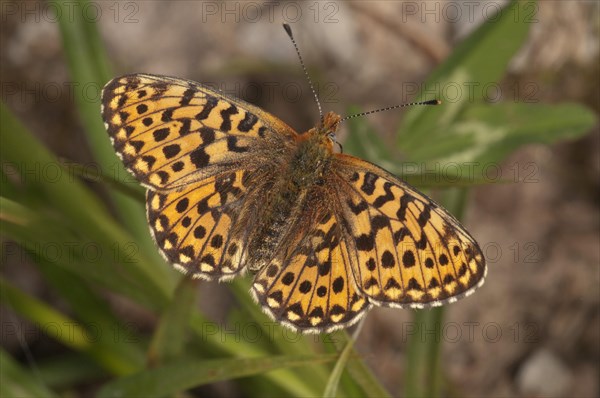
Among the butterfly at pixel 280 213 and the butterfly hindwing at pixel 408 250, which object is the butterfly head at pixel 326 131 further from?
the butterfly hindwing at pixel 408 250

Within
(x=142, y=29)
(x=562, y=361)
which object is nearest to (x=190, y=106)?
(x=142, y=29)

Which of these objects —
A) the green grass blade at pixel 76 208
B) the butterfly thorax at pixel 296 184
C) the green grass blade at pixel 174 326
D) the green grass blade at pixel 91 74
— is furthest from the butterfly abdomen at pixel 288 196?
the green grass blade at pixel 91 74

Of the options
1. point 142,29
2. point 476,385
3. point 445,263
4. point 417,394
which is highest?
point 142,29

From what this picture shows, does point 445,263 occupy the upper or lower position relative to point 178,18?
lower

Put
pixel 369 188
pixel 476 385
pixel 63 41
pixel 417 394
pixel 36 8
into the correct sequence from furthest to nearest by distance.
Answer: pixel 36 8, pixel 476 385, pixel 63 41, pixel 417 394, pixel 369 188

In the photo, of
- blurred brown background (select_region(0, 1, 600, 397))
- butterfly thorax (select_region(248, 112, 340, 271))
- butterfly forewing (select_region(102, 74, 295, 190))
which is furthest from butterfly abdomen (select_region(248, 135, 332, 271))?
blurred brown background (select_region(0, 1, 600, 397))

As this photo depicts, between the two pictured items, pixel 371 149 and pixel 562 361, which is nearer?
pixel 371 149

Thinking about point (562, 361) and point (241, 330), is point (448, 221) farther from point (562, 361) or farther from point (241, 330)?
point (562, 361)
